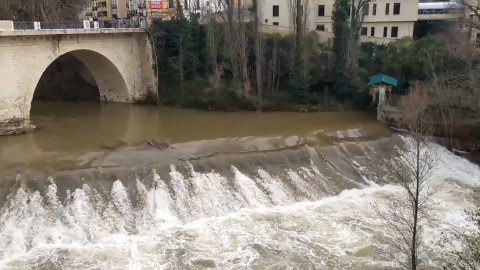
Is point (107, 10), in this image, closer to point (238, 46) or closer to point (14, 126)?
point (238, 46)

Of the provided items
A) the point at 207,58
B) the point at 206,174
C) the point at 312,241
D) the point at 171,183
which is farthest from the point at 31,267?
the point at 207,58

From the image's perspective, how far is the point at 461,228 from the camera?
15.6m

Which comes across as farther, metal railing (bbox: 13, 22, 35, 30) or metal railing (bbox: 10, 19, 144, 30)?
metal railing (bbox: 10, 19, 144, 30)

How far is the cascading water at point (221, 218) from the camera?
1392cm

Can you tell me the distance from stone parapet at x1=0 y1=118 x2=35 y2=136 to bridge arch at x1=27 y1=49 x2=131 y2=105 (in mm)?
6083

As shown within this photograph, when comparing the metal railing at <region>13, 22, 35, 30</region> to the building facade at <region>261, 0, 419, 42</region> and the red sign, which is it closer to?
the building facade at <region>261, 0, 419, 42</region>

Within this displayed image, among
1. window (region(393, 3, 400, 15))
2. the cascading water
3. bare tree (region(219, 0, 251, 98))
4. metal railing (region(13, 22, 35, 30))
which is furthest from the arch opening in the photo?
window (region(393, 3, 400, 15))

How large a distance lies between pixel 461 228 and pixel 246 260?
7858mm

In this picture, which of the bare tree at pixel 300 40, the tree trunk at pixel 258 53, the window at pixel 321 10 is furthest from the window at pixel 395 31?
the tree trunk at pixel 258 53

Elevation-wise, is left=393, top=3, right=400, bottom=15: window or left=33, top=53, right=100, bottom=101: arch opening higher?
left=393, top=3, right=400, bottom=15: window

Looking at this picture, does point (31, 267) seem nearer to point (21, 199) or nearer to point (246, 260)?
point (21, 199)

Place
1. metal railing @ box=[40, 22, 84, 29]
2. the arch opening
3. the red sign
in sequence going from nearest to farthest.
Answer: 1. metal railing @ box=[40, 22, 84, 29]
2. the arch opening
3. the red sign

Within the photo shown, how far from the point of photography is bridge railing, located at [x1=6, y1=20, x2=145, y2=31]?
22.1m

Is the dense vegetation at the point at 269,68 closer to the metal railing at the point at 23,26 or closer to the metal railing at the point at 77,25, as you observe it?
the metal railing at the point at 77,25
